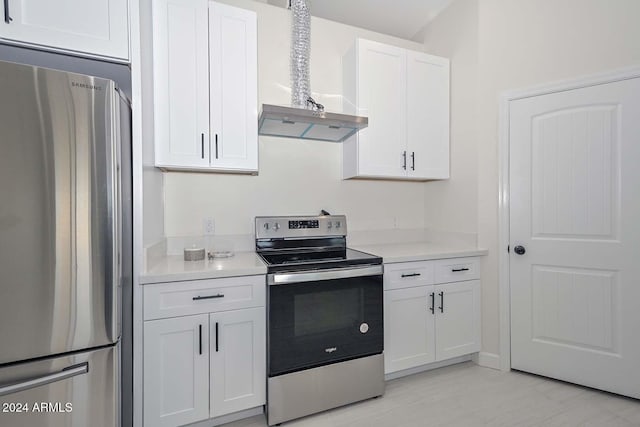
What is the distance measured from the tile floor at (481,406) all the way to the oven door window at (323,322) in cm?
34

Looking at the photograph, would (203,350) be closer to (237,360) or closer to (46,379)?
(237,360)

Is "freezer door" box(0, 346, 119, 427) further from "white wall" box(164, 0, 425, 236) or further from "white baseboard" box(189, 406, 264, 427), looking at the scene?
"white wall" box(164, 0, 425, 236)

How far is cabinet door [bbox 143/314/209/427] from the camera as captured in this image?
4.86 feet

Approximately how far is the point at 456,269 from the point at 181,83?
232 cm

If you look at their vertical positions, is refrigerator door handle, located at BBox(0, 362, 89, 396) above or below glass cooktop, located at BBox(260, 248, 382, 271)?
below

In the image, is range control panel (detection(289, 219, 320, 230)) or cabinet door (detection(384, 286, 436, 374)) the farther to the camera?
range control panel (detection(289, 219, 320, 230))


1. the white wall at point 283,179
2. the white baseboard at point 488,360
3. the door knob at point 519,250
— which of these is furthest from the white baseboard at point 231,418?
the door knob at point 519,250

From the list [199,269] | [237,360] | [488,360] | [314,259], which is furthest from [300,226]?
[488,360]

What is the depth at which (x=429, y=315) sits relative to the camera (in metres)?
2.16

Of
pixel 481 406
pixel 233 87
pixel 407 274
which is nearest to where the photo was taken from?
pixel 481 406

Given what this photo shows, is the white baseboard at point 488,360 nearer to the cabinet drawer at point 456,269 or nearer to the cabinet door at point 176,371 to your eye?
the cabinet drawer at point 456,269

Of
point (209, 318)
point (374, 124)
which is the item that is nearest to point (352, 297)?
point (209, 318)

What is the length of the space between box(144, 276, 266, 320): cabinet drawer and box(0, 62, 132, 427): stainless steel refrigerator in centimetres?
21

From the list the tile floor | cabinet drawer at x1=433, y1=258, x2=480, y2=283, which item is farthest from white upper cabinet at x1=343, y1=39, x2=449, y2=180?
the tile floor
